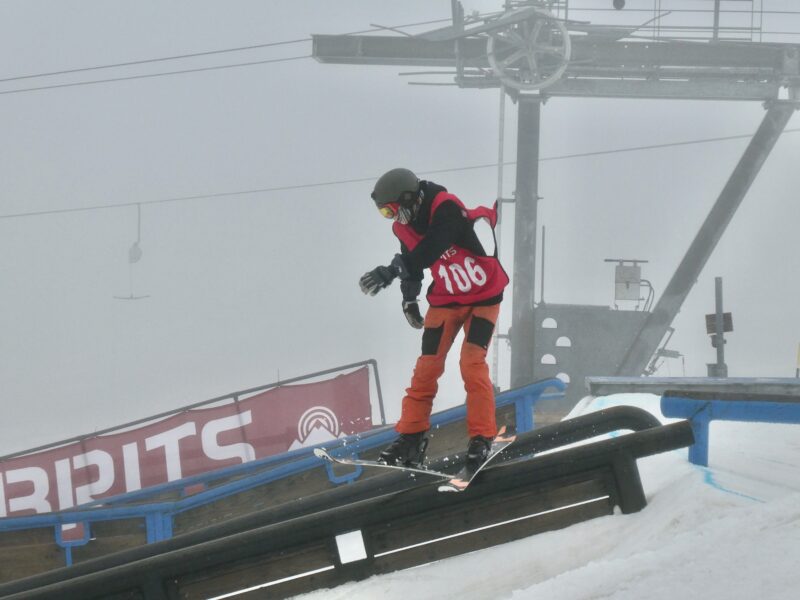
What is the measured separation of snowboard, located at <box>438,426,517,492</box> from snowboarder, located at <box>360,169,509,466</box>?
0.07 metres

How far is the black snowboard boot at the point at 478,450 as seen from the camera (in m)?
5.04

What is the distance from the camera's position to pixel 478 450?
513 cm

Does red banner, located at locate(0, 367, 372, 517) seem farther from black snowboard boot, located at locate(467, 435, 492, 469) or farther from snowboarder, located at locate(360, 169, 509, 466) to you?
black snowboard boot, located at locate(467, 435, 492, 469)

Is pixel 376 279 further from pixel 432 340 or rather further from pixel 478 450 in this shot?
pixel 478 450

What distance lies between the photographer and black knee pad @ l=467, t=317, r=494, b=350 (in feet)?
17.7

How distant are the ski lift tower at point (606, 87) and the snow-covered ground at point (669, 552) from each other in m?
21.4

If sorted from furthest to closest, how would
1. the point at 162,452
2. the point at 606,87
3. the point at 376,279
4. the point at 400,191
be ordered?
1. the point at 606,87
2. the point at 162,452
3. the point at 400,191
4. the point at 376,279

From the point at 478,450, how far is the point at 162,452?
8218mm

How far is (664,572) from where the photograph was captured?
376cm

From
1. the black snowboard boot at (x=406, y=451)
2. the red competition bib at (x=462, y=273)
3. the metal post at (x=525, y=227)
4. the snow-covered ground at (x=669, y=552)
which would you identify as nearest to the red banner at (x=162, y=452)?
the black snowboard boot at (x=406, y=451)

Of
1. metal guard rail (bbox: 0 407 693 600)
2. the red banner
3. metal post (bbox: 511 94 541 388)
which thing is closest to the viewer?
metal guard rail (bbox: 0 407 693 600)

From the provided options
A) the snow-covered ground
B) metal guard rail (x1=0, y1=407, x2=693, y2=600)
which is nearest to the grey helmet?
metal guard rail (x1=0, y1=407, x2=693, y2=600)

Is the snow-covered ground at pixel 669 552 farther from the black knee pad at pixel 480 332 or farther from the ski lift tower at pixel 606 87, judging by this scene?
the ski lift tower at pixel 606 87

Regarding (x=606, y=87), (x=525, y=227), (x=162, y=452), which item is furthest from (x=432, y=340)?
(x=606, y=87)
